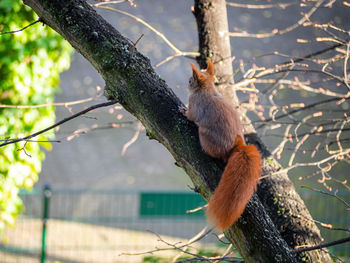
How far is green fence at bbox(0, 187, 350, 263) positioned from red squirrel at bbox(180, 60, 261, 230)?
232 cm

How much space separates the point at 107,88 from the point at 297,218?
4.42ft

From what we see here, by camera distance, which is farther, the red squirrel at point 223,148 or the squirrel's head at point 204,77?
the squirrel's head at point 204,77

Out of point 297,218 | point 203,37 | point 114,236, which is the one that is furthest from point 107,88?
point 114,236

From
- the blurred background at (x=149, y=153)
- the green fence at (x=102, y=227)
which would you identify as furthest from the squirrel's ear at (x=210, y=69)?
the blurred background at (x=149, y=153)

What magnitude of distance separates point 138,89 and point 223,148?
0.55 metres

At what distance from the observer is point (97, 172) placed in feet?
30.8

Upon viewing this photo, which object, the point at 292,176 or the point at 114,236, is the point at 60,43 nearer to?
the point at 114,236

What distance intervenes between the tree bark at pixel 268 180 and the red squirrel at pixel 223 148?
9.1 inches

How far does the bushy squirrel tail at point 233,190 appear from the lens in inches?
69.6

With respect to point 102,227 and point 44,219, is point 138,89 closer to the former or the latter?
point 44,219

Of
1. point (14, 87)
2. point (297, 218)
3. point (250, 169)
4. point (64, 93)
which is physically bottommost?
point (297, 218)

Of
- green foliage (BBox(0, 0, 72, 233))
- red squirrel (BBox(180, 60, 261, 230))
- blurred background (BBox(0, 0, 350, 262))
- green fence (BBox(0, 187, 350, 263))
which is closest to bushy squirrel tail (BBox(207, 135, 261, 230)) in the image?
red squirrel (BBox(180, 60, 261, 230))

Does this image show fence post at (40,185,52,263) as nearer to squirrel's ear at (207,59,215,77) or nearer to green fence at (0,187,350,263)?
green fence at (0,187,350,263)

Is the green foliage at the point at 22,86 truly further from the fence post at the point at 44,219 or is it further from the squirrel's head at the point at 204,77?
the squirrel's head at the point at 204,77
